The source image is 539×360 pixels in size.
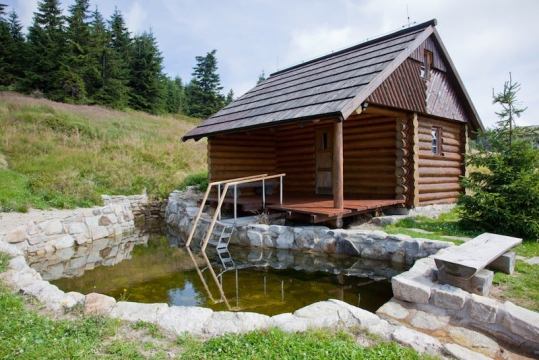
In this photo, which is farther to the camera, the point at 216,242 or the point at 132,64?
the point at 132,64

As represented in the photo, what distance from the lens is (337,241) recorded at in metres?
7.45

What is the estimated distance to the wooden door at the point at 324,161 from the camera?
11.3m

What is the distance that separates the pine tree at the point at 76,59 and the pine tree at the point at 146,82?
5012 mm

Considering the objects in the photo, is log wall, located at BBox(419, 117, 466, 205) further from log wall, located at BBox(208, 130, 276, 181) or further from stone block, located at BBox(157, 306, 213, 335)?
stone block, located at BBox(157, 306, 213, 335)

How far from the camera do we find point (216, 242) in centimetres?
888

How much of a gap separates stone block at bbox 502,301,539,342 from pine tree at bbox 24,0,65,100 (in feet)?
103

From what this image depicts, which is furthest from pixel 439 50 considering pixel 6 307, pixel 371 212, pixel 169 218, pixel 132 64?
pixel 132 64

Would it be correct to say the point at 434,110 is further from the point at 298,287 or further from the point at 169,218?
the point at 169,218

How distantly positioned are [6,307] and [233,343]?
2.56 m

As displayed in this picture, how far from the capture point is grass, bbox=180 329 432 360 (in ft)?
9.58

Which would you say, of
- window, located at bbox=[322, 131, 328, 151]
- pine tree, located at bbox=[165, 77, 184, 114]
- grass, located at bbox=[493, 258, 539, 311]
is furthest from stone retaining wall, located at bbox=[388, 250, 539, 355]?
pine tree, located at bbox=[165, 77, 184, 114]

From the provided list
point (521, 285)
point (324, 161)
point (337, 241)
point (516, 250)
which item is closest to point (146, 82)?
point (324, 161)

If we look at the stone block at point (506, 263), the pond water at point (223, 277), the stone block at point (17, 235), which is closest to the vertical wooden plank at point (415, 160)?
the pond water at point (223, 277)

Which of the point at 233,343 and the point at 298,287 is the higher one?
the point at 233,343
